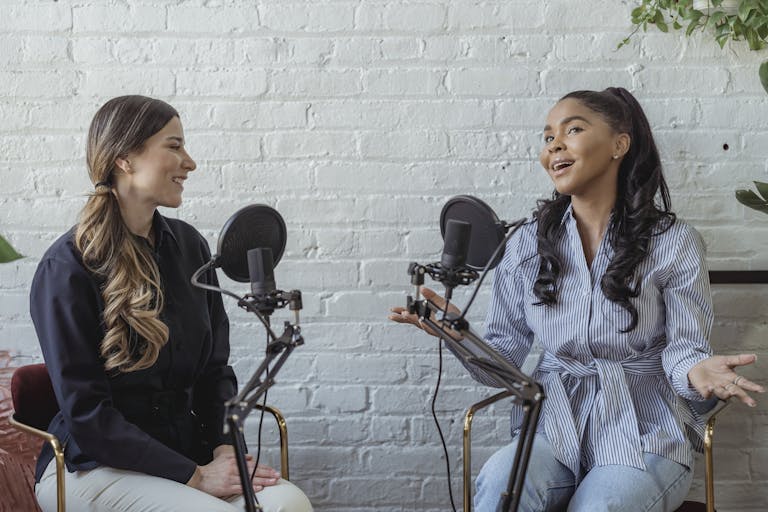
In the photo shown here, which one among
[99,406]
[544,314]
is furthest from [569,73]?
[99,406]

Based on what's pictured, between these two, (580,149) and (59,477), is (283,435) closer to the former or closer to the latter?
(59,477)

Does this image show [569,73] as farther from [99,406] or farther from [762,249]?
[99,406]

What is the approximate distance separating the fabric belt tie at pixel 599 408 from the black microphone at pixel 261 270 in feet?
2.67

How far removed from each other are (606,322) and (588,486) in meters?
0.36

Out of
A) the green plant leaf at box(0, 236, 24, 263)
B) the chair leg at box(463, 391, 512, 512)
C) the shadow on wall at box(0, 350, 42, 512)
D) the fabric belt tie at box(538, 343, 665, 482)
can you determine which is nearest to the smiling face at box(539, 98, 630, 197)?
the fabric belt tie at box(538, 343, 665, 482)

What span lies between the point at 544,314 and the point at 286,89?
2.81 feet

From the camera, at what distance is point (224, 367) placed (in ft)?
6.46

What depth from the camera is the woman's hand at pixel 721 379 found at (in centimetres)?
163

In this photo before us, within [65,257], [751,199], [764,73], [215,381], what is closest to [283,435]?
[215,381]

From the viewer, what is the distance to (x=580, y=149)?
1913 mm

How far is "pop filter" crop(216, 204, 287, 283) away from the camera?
1341 millimetres

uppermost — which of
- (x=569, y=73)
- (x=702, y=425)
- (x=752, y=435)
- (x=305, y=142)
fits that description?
(x=569, y=73)

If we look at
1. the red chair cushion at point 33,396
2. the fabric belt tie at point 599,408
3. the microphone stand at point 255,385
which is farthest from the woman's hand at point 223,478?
the fabric belt tie at point 599,408

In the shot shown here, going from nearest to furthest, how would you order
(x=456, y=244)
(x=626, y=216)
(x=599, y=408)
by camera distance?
1. (x=456, y=244)
2. (x=599, y=408)
3. (x=626, y=216)
